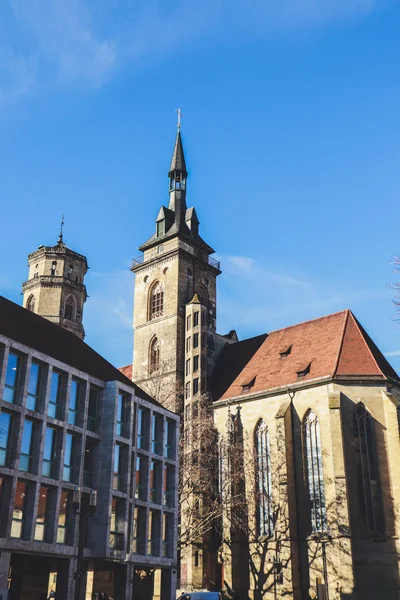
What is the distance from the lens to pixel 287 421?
136 feet

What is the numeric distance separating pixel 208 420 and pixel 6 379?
745 inches

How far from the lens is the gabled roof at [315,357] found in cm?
4156

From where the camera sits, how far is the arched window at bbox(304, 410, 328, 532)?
38194 mm

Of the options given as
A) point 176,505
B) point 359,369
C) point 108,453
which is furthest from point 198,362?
point 108,453

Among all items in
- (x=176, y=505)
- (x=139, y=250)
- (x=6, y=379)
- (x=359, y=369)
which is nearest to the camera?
(x=6, y=379)

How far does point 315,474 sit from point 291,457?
1.82m

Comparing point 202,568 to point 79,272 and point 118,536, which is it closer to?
point 118,536

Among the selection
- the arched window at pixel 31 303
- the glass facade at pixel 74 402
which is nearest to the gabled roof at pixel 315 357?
the glass facade at pixel 74 402

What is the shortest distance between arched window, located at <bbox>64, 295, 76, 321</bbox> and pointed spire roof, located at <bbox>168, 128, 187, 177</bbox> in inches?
610

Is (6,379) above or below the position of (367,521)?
above

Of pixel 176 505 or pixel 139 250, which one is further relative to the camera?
pixel 139 250

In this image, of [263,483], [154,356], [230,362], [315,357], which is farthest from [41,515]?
[154,356]

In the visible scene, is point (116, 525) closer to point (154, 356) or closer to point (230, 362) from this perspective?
point (230, 362)

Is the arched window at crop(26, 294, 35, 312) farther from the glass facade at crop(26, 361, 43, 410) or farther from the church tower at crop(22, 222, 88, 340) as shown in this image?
the glass facade at crop(26, 361, 43, 410)
